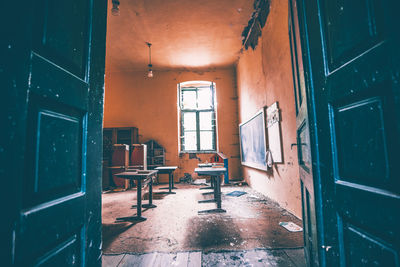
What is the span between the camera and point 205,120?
6797mm

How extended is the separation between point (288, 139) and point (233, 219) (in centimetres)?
143

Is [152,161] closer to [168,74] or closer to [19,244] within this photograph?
[168,74]

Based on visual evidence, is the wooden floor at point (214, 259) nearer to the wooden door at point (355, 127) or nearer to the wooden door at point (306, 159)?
the wooden door at point (306, 159)

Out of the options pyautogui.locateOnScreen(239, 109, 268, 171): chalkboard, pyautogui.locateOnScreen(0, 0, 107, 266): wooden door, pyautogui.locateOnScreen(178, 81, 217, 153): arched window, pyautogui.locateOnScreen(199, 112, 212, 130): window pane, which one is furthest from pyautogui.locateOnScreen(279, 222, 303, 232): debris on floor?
pyautogui.locateOnScreen(199, 112, 212, 130): window pane

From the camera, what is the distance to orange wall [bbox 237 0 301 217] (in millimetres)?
2752

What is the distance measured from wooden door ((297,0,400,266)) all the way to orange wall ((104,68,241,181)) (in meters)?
5.51

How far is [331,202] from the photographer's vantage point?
2.69 ft

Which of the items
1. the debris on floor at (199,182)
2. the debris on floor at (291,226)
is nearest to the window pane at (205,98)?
the debris on floor at (199,182)

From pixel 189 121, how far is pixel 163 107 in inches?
40.3

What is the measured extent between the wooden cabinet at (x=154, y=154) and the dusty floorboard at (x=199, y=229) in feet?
8.90

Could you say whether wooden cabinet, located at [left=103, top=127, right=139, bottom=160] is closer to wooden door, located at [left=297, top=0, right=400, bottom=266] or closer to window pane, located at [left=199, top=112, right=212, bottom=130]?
window pane, located at [left=199, top=112, right=212, bottom=130]

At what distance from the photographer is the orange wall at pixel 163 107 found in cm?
642

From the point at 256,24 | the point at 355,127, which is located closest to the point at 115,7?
the point at 256,24

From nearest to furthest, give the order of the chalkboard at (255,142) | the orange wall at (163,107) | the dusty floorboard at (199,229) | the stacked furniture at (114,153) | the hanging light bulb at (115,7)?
→ the dusty floorboard at (199,229) → the hanging light bulb at (115,7) → the chalkboard at (255,142) → the stacked furniture at (114,153) → the orange wall at (163,107)
